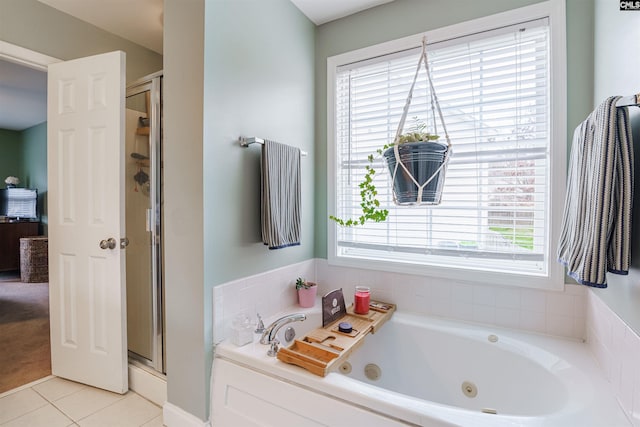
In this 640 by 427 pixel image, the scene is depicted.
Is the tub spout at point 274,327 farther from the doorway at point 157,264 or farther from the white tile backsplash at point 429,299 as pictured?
the doorway at point 157,264

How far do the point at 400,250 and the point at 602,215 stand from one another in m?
1.21

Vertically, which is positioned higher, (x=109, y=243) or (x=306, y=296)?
A: (x=109, y=243)

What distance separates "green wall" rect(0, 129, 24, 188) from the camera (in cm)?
586

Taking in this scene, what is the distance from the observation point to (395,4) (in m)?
2.02

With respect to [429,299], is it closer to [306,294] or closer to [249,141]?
[306,294]

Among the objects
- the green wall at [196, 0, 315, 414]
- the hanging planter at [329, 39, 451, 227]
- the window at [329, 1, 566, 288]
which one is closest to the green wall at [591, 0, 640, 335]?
the window at [329, 1, 566, 288]

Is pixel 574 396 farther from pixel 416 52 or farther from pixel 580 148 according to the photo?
pixel 416 52

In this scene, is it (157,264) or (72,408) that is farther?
(157,264)

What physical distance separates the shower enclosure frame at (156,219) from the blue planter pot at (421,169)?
146cm

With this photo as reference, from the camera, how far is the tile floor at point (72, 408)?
5.44 feet

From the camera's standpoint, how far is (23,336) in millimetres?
2684

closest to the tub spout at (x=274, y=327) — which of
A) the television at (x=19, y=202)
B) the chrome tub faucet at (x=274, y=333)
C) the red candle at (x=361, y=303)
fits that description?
the chrome tub faucet at (x=274, y=333)

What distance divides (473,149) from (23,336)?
12.9 feet

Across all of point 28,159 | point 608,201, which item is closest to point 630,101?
point 608,201
